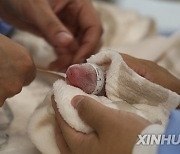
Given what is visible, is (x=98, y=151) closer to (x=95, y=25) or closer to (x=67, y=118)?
(x=67, y=118)

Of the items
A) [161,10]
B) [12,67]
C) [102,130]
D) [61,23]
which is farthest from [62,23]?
[161,10]

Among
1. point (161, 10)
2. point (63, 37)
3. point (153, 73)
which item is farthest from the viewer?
point (161, 10)

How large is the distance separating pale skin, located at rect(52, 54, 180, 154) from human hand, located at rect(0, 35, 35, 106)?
0.07 meters

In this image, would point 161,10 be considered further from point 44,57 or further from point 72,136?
point 72,136

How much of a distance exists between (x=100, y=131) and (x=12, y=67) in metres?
0.15

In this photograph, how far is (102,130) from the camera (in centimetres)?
41

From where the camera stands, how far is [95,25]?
2.51 ft

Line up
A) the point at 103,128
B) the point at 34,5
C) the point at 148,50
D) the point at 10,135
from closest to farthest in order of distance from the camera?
the point at 103,128 → the point at 10,135 → the point at 34,5 → the point at 148,50

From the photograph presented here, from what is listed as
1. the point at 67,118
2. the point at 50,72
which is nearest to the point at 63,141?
the point at 67,118

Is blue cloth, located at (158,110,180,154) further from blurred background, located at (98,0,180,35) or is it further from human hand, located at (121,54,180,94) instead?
blurred background, located at (98,0,180,35)

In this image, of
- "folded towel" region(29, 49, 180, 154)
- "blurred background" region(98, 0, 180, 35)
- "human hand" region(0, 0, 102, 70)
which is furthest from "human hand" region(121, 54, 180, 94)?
"blurred background" region(98, 0, 180, 35)

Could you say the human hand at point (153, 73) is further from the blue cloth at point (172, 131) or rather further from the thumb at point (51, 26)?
the thumb at point (51, 26)

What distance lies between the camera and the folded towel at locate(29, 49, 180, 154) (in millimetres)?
444

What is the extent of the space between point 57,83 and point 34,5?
0.91 feet
